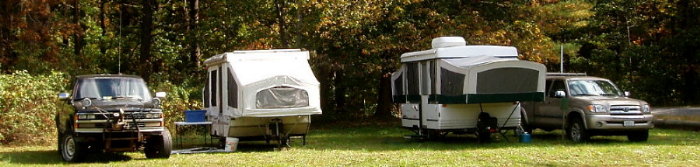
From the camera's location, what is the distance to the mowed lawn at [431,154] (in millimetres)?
13867

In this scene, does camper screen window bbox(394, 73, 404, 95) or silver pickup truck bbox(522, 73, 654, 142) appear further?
camper screen window bbox(394, 73, 404, 95)

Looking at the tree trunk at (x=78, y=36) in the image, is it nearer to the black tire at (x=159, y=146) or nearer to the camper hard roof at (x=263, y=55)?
the camper hard roof at (x=263, y=55)

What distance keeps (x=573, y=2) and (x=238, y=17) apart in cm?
1015

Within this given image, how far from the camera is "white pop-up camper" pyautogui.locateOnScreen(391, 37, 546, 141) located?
17781 mm

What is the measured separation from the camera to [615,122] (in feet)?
59.3

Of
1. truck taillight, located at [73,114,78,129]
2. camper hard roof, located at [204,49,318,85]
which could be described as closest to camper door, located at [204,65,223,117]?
camper hard roof, located at [204,49,318,85]

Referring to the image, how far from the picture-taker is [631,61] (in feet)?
115

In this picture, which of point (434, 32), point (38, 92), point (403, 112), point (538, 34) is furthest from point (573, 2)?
point (38, 92)

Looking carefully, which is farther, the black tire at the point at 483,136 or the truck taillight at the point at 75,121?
the black tire at the point at 483,136

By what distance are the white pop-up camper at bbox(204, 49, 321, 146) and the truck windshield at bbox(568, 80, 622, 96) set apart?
20.2 feet

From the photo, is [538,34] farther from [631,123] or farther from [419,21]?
[631,123]

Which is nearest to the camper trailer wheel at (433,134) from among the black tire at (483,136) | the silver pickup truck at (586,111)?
the black tire at (483,136)

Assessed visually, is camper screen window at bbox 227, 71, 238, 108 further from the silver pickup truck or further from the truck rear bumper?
the truck rear bumper

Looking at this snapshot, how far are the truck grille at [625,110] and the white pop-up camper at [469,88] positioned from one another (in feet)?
5.07
